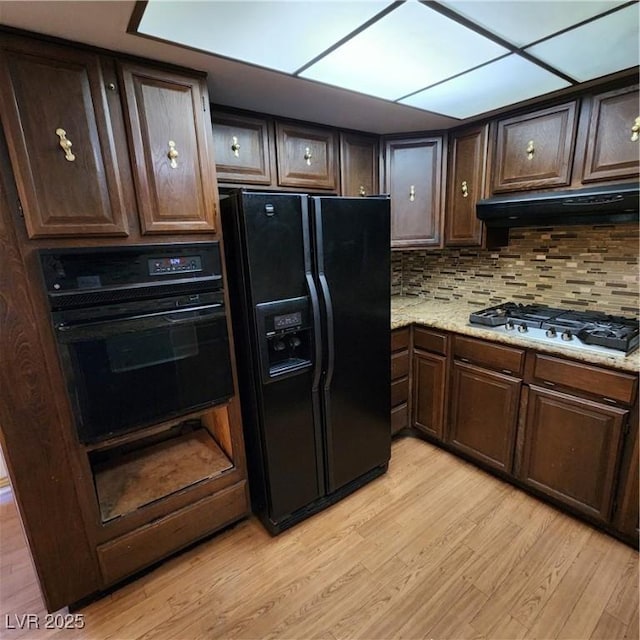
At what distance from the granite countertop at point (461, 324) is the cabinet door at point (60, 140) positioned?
1.67m

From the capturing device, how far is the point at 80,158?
1.27 m

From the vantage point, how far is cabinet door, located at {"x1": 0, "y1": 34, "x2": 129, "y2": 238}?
1.15m

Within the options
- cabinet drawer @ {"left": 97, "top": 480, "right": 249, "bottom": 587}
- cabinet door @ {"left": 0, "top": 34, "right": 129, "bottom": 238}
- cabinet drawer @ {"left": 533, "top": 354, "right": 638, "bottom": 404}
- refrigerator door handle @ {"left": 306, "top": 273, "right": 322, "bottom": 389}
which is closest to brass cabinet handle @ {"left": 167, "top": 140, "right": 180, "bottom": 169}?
cabinet door @ {"left": 0, "top": 34, "right": 129, "bottom": 238}

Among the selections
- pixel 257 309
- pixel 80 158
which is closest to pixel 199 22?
pixel 80 158

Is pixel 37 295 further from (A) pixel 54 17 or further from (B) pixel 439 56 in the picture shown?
(B) pixel 439 56

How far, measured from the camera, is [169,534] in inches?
65.1

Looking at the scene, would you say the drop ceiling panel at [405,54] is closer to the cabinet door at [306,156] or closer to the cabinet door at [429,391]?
the cabinet door at [306,156]

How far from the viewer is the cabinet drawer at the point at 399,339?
234 centimetres

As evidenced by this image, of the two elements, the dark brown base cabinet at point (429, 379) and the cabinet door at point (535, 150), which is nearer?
the cabinet door at point (535, 150)

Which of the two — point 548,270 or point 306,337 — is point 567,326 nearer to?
point 548,270

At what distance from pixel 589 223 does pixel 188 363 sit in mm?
2150

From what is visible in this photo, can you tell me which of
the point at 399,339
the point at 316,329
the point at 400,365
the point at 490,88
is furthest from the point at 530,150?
the point at 316,329

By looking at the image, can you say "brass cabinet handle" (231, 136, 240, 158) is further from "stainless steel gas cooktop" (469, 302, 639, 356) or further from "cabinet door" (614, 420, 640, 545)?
"cabinet door" (614, 420, 640, 545)

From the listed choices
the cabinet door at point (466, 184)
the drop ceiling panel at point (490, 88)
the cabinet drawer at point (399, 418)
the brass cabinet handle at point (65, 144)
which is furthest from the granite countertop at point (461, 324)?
the brass cabinet handle at point (65, 144)
